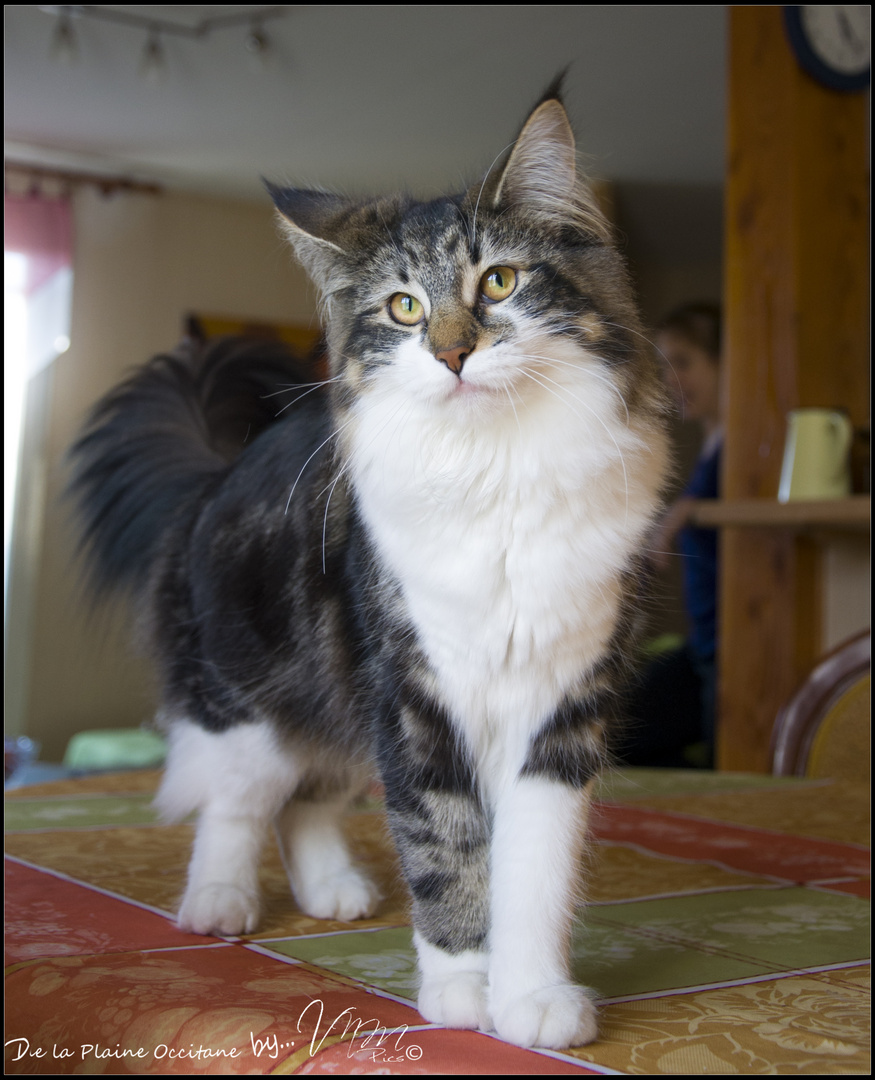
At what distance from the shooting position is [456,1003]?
0.91m

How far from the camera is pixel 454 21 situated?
13.2 feet

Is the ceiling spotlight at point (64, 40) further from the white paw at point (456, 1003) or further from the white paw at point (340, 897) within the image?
the white paw at point (456, 1003)

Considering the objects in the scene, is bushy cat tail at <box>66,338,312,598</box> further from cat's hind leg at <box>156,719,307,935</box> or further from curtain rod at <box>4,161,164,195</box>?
curtain rod at <box>4,161,164,195</box>

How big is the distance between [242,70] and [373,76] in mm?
579

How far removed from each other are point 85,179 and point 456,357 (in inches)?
220

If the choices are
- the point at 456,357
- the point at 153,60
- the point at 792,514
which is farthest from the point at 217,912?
the point at 153,60

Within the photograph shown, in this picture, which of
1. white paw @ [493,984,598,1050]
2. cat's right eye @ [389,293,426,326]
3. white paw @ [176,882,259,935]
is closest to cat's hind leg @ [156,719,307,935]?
white paw @ [176,882,259,935]

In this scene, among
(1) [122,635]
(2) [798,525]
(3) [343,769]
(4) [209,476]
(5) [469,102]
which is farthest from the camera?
(5) [469,102]

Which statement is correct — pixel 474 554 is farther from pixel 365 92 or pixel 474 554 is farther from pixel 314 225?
pixel 365 92

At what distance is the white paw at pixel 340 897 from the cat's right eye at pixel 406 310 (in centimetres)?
73

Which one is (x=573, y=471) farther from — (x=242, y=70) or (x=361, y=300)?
(x=242, y=70)

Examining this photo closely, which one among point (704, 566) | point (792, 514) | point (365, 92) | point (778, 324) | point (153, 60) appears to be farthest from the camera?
point (365, 92)

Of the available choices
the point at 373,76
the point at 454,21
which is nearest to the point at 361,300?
the point at 454,21

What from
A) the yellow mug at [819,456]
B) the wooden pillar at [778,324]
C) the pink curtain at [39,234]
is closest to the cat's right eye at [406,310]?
the yellow mug at [819,456]
